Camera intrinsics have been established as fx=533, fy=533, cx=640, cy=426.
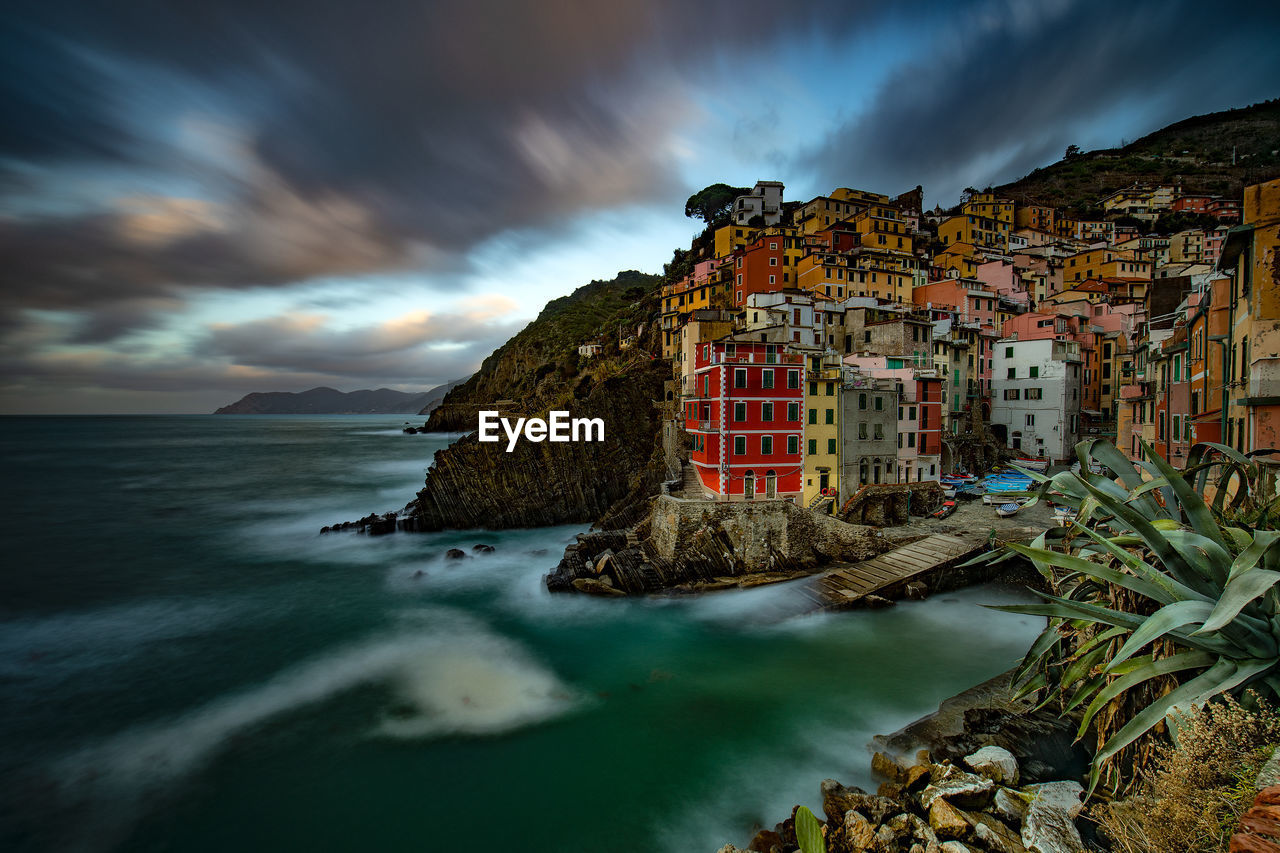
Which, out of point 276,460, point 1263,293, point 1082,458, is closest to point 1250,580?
point 1082,458

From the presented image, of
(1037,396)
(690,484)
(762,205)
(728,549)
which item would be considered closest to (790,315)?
(690,484)

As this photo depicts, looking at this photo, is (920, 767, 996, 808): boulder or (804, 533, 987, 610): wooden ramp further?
(804, 533, 987, 610): wooden ramp

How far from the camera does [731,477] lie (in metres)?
29.0

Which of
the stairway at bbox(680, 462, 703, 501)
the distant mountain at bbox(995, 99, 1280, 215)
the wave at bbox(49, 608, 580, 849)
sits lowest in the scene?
the wave at bbox(49, 608, 580, 849)

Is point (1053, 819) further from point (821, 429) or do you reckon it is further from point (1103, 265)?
point (1103, 265)

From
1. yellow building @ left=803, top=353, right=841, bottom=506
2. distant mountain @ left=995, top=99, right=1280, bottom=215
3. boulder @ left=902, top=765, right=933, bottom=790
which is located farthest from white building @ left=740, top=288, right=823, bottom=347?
distant mountain @ left=995, top=99, right=1280, bottom=215

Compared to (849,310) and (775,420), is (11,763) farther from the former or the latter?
(849,310)

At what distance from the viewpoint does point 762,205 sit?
77812 mm

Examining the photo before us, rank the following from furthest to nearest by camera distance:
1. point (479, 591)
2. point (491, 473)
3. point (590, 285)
→ 1. point (590, 285)
2. point (491, 473)
3. point (479, 591)

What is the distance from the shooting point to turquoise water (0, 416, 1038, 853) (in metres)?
13.2

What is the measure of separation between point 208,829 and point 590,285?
175168 mm

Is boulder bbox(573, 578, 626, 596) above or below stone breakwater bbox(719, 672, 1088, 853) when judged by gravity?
below

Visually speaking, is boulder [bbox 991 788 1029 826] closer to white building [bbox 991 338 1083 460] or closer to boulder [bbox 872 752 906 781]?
boulder [bbox 872 752 906 781]

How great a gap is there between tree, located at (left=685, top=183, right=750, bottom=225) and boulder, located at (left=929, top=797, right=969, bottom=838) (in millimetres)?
89667
